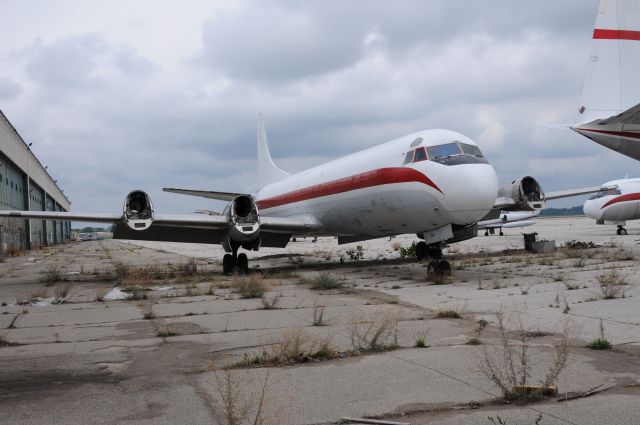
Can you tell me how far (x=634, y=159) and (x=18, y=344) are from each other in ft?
64.3

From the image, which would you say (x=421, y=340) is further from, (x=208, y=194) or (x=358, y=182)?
(x=208, y=194)

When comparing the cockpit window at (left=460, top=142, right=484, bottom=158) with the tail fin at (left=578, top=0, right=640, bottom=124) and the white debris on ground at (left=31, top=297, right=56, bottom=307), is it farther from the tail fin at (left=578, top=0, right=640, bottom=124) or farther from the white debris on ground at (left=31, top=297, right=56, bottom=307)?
the white debris on ground at (left=31, top=297, right=56, bottom=307)

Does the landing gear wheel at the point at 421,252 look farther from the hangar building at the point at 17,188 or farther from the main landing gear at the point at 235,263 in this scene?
the hangar building at the point at 17,188

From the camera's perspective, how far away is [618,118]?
56.4ft

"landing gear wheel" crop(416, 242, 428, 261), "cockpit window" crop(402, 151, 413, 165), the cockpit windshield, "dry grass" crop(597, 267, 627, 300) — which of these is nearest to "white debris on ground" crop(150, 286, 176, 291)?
"cockpit window" crop(402, 151, 413, 165)

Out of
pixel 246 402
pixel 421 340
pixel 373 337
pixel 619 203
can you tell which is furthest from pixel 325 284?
pixel 619 203

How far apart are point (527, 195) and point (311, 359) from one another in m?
12.7

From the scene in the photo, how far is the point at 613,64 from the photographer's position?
766 inches

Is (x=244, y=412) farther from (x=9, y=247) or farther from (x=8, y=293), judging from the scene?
(x=9, y=247)

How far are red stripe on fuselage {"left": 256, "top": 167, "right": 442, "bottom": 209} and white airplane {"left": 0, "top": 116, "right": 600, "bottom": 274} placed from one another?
0.08 ft

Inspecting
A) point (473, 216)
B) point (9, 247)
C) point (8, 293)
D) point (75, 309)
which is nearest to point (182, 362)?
point (75, 309)

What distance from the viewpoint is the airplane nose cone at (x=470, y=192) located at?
38.8 feet

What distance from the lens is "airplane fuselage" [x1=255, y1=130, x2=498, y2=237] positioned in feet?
39.5

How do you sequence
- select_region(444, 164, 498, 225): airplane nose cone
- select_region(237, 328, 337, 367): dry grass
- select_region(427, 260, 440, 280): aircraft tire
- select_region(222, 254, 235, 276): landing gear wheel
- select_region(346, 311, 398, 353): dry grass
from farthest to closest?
select_region(222, 254, 235, 276): landing gear wheel, select_region(427, 260, 440, 280): aircraft tire, select_region(444, 164, 498, 225): airplane nose cone, select_region(346, 311, 398, 353): dry grass, select_region(237, 328, 337, 367): dry grass
